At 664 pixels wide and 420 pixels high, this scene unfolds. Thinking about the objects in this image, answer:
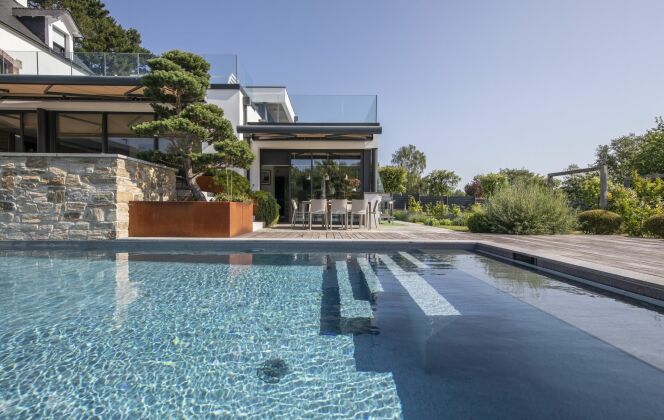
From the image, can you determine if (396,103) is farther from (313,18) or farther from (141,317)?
(141,317)

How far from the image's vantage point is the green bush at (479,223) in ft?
31.9

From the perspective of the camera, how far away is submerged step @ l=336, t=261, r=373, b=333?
3.03 m

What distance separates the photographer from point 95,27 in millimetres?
27266

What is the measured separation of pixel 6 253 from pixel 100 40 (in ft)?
91.0

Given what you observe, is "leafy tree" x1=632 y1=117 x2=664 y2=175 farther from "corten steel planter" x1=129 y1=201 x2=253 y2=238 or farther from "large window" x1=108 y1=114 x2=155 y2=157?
"large window" x1=108 y1=114 x2=155 y2=157

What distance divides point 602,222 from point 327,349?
10.5 metres

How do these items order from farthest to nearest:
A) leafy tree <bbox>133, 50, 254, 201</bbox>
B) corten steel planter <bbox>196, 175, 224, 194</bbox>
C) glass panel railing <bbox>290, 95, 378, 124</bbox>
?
glass panel railing <bbox>290, 95, 378, 124</bbox> → corten steel planter <bbox>196, 175, 224, 194</bbox> → leafy tree <bbox>133, 50, 254, 201</bbox>

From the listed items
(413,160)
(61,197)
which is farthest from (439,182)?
(61,197)

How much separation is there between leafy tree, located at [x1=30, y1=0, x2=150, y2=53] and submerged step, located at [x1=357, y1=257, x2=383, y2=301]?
97.9 feet

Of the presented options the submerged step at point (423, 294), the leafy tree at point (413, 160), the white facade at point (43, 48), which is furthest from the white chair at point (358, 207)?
the leafy tree at point (413, 160)

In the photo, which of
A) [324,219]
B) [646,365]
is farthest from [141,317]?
[324,219]

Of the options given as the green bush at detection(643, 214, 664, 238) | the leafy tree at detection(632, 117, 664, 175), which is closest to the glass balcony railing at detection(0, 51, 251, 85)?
the green bush at detection(643, 214, 664, 238)

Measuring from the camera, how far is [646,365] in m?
2.24

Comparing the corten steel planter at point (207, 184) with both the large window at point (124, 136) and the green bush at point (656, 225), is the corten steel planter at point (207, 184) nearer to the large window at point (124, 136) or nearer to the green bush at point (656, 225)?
the large window at point (124, 136)
